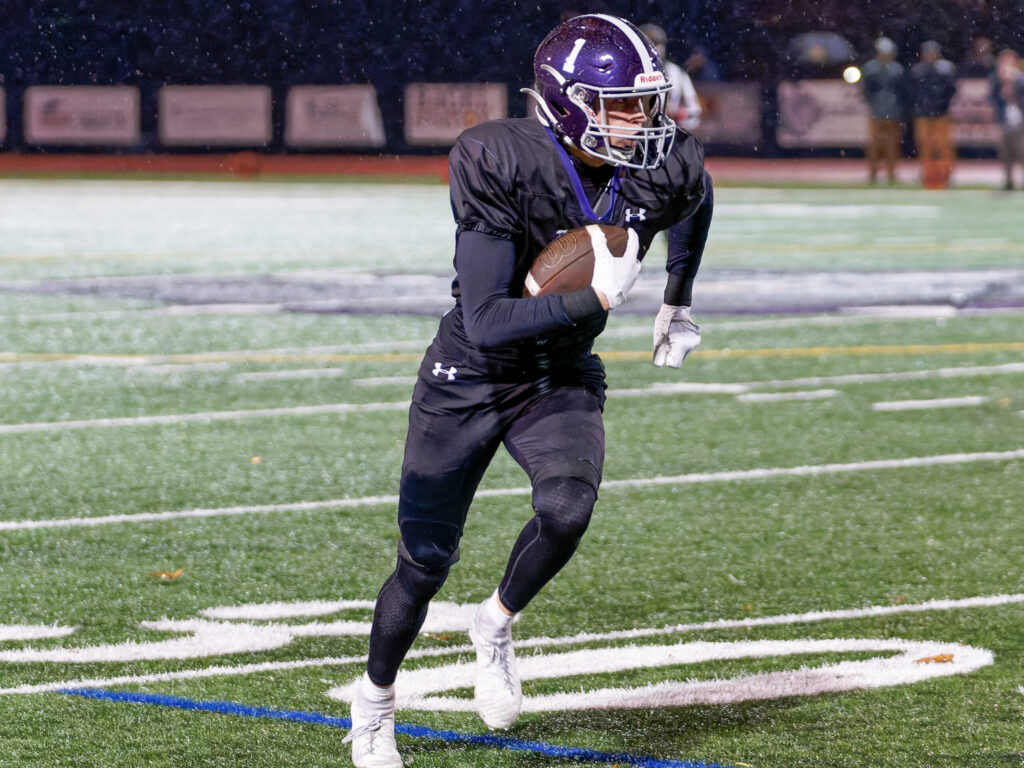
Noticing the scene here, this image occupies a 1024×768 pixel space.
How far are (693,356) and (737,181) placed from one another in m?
18.5

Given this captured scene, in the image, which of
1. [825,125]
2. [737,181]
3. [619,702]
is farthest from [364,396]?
[825,125]

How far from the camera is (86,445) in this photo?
A: 833cm

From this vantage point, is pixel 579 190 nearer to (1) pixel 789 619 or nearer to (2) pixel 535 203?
(2) pixel 535 203

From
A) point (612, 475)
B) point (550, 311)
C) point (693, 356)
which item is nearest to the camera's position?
point (550, 311)

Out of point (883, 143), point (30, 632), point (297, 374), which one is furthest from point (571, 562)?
Answer: point (883, 143)

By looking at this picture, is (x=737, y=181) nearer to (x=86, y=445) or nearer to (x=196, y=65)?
(x=196, y=65)

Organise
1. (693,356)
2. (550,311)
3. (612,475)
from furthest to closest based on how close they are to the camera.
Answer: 1. (693,356)
2. (612,475)
3. (550,311)

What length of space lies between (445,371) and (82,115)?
30.5m

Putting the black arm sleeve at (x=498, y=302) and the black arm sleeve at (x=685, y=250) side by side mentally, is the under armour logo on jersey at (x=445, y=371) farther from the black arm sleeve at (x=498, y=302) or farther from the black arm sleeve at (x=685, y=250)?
the black arm sleeve at (x=685, y=250)

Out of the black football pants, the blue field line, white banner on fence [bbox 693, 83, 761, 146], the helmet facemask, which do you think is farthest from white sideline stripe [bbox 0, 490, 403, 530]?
white banner on fence [bbox 693, 83, 761, 146]

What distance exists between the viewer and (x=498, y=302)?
4.07 metres

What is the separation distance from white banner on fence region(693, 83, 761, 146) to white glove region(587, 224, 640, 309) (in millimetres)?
27820

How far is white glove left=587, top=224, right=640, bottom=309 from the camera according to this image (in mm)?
3975

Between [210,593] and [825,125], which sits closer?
[210,593]
